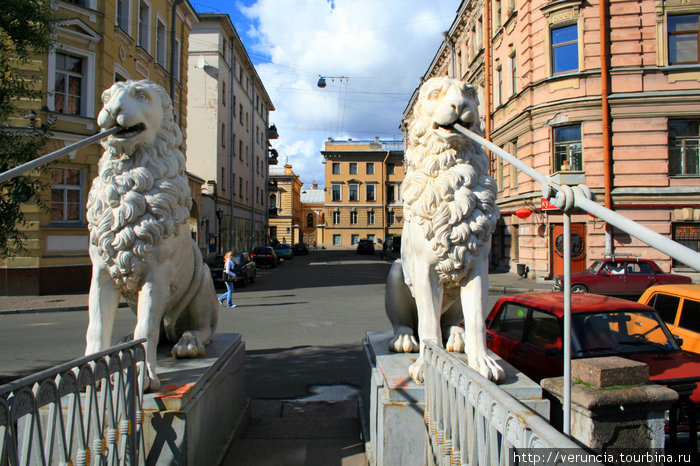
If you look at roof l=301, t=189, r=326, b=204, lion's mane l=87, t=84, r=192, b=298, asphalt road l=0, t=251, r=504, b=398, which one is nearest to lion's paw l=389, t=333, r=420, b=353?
lion's mane l=87, t=84, r=192, b=298

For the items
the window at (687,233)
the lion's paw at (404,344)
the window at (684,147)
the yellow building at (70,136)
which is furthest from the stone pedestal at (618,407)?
the window at (684,147)

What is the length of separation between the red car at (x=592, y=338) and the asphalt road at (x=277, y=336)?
1941 millimetres

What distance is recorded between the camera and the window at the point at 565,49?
54.2 feet

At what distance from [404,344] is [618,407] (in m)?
1.41

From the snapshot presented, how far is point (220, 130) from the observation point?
27250 millimetres

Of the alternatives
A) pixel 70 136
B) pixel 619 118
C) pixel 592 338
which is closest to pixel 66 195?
pixel 70 136

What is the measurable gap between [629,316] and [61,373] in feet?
15.1

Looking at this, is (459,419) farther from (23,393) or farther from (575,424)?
(23,393)

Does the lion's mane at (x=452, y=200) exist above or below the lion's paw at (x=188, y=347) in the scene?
above

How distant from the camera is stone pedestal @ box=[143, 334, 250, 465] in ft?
7.98

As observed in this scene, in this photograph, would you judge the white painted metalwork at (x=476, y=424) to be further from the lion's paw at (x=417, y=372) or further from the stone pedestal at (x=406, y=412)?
the lion's paw at (x=417, y=372)

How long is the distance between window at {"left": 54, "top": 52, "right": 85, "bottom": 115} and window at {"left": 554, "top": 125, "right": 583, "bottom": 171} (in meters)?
16.7

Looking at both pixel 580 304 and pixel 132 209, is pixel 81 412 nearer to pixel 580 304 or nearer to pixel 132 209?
pixel 132 209

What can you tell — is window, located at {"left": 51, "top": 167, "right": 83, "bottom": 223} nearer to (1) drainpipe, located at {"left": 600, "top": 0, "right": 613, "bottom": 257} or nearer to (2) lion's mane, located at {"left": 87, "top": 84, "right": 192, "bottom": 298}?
(2) lion's mane, located at {"left": 87, "top": 84, "right": 192, "bottom": 298}
